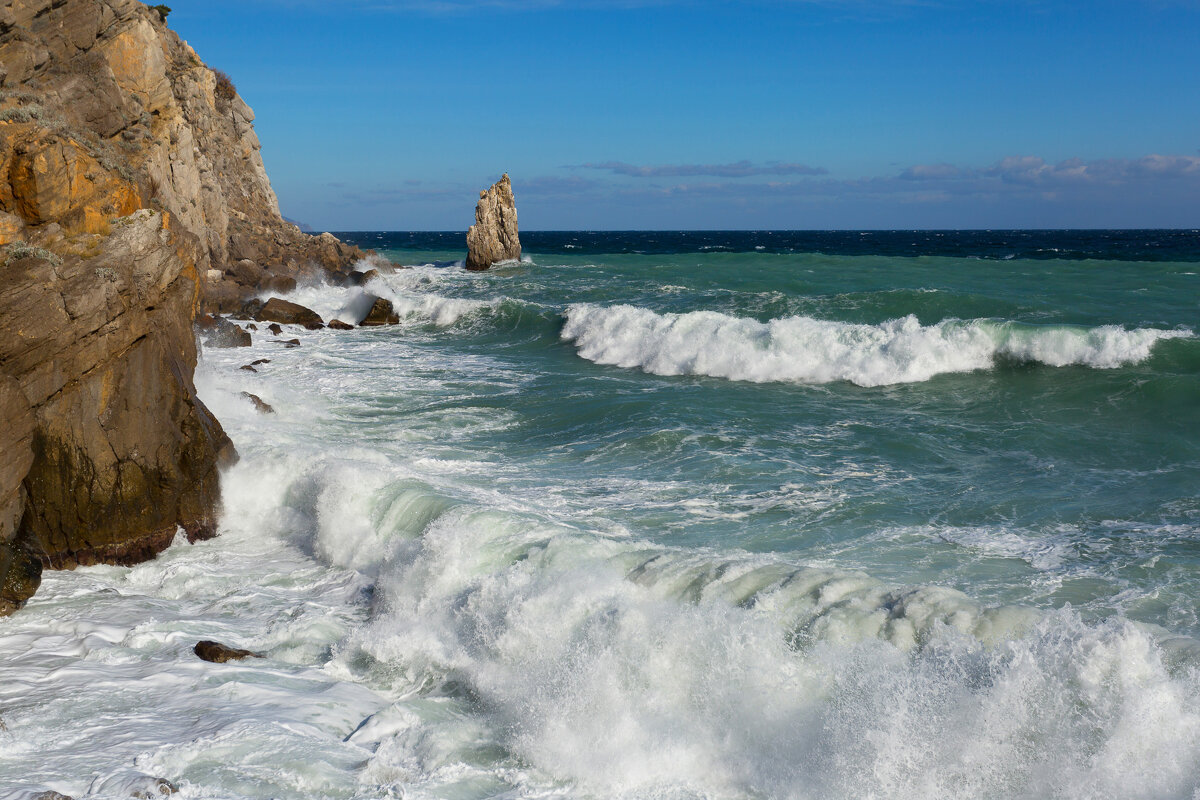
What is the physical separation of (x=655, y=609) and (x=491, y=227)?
4534cm

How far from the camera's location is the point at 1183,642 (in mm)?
5926

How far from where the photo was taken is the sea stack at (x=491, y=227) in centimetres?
4950

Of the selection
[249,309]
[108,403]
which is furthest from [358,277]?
[108,403]

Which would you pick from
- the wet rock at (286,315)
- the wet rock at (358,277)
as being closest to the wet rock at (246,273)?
the wet rock at (286,315)

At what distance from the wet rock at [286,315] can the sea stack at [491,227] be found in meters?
22.4

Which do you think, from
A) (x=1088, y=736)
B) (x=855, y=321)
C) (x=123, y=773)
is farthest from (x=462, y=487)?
(x=855, y=321)

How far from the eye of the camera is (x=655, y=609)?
6887 mm

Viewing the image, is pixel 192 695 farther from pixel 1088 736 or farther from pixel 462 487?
pixel 1088 736

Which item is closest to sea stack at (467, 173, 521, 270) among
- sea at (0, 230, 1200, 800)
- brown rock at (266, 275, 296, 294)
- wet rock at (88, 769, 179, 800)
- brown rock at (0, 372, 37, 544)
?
brown rock at (266, 275, 296, 294)

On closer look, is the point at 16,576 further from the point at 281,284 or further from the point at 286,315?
the point at 281,284

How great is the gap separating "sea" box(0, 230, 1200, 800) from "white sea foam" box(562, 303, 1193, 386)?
55.4 inches

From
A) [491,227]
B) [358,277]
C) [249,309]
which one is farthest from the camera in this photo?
[491,227]

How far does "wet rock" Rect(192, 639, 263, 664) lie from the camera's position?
23.1 ft

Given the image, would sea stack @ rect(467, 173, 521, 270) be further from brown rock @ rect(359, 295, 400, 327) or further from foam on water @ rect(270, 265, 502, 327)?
brown rock @ rect(359, 295, 400, 327)
